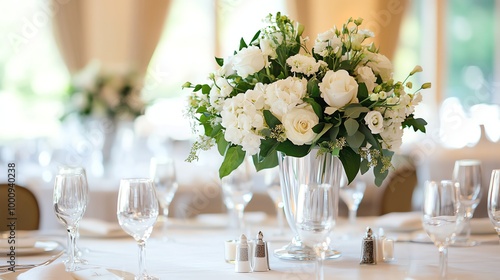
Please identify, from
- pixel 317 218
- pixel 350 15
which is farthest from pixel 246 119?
pixel 350 15

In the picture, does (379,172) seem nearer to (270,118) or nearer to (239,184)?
(270,118)

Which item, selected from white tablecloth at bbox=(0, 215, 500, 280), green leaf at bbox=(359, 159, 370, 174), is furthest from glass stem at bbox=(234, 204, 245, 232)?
green leaf at bbox=(359, 159, 370, 174)

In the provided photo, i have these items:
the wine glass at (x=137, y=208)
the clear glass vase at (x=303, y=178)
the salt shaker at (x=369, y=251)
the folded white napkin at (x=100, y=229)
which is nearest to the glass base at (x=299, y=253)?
the clear glass vase at (x=303, y=178)

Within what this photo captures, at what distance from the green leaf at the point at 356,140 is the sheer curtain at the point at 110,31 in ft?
17.4

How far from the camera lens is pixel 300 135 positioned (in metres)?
1.94

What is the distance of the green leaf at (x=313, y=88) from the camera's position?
2.00 m

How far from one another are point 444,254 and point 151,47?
579cm

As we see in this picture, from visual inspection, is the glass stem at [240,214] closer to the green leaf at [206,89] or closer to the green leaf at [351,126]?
the green leaf at [206,89]

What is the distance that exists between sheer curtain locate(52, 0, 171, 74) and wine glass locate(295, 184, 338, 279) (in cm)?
556

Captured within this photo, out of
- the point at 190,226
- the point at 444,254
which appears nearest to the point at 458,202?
the point at 444,254

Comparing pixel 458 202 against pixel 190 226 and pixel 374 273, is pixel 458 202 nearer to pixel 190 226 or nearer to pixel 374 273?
pixel 374 273

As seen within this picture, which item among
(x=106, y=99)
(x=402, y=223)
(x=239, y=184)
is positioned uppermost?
(x=106, y=99)

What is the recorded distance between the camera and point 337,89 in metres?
1.94

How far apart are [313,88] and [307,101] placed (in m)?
0.04
